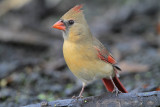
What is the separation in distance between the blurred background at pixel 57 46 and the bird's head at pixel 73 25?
3.03 ft

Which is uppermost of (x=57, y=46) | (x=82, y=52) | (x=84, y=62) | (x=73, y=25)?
(x=57, y=46)

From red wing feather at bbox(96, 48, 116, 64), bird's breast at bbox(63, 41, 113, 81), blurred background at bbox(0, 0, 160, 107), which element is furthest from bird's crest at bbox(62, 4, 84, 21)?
blurred background at bbox(0, 0, 160, 107)

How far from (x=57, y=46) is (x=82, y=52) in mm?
3338

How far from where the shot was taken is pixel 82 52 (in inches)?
131

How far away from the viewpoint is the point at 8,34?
6723mm

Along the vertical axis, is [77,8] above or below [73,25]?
above

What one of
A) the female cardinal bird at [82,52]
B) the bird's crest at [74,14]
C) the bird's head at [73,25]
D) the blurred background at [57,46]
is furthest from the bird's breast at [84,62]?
the blurred background at [57,46]

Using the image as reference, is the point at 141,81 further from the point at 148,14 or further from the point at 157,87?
the point at 148,14

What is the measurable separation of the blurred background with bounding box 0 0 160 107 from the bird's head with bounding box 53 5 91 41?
0.92 meters

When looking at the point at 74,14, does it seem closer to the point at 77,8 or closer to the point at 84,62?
the point at 77,8

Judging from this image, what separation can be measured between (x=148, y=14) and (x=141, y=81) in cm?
346

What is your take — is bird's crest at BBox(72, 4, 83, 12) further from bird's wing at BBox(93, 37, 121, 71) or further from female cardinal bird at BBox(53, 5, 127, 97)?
bird's wing at BBox(93, 37, 121, 71)

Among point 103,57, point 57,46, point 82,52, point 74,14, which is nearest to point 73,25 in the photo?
point 74,14

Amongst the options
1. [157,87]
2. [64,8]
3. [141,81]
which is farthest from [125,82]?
[64,8]
